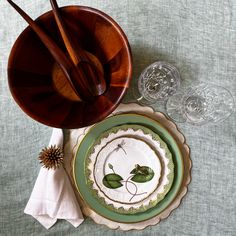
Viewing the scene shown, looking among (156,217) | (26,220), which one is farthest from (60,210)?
(156,217)

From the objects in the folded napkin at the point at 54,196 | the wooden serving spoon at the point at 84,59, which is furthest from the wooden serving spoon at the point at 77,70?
the folded napkin at the point at 54,196

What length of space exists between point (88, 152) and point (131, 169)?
3.8 inches

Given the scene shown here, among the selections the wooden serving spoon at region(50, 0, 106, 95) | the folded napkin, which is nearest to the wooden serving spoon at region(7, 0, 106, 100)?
the wooden serving spoon at region(50, 0, 106, 95)

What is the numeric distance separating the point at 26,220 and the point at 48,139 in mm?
179

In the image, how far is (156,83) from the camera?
816 millimetres

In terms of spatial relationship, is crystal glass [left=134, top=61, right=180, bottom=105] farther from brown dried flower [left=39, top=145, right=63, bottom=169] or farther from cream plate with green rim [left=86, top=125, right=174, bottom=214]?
brown dried flower [left=39, top=145, right=63, bottom=169]

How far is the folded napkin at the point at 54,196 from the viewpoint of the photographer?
782 millimetres

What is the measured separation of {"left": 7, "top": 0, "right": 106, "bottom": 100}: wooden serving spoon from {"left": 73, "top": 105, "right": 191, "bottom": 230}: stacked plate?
0.07 metres

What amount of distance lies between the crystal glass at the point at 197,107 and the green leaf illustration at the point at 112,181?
0.56 ft

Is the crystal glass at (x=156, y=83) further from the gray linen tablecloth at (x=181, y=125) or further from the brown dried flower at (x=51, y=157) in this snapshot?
the brown dried flower at (x=51, y=157)

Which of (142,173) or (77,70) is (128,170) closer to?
(142,173)

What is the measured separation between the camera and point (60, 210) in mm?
791

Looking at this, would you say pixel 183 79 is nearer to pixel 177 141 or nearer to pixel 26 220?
pixel 177 141

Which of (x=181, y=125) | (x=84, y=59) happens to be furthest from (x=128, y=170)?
(x=84, y=59)
